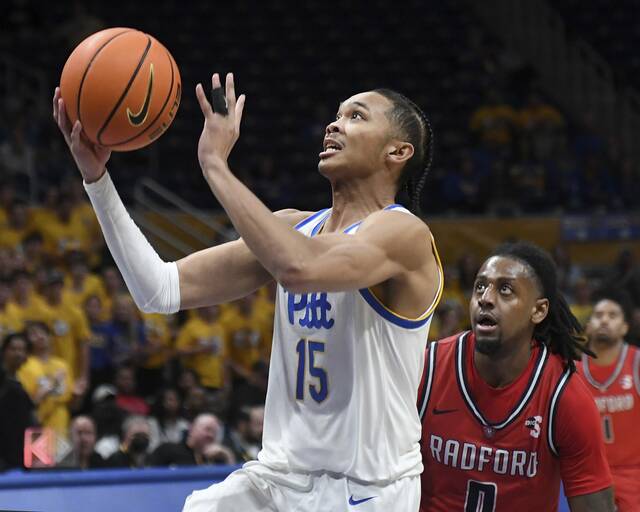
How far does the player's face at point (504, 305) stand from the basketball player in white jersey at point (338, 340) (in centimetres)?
65

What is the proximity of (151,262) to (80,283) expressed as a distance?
6.07m

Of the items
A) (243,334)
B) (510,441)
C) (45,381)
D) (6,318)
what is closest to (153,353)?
(243,334)

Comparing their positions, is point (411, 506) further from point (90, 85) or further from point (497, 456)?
point (90, 85)

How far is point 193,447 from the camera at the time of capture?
22.2 ft

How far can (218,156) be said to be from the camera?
2.80 metres


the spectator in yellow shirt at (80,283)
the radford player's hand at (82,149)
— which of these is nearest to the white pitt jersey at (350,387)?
the radford player's hand at (82,149)

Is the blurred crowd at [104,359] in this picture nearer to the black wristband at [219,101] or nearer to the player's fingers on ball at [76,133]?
the player's fingers on ball at [76,133]

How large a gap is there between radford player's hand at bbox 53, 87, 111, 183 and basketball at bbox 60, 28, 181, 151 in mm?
18

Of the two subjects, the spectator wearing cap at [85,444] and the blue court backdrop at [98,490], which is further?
the spectator wearing cap at [85,444]

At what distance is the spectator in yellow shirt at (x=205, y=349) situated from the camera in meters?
8.85

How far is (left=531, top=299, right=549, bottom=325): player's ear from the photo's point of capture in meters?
3.73

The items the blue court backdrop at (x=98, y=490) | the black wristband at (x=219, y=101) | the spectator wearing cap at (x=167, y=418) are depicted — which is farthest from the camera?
the spectator wearing cap at (x=167, y=418)

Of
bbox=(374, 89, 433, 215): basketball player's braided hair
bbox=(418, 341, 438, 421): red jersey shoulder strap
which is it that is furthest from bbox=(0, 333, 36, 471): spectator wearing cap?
bbox=(374, 89, 433, 215): basketball player's braided hair

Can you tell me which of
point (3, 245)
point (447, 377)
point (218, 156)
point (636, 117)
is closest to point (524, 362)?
point (447, 377)
